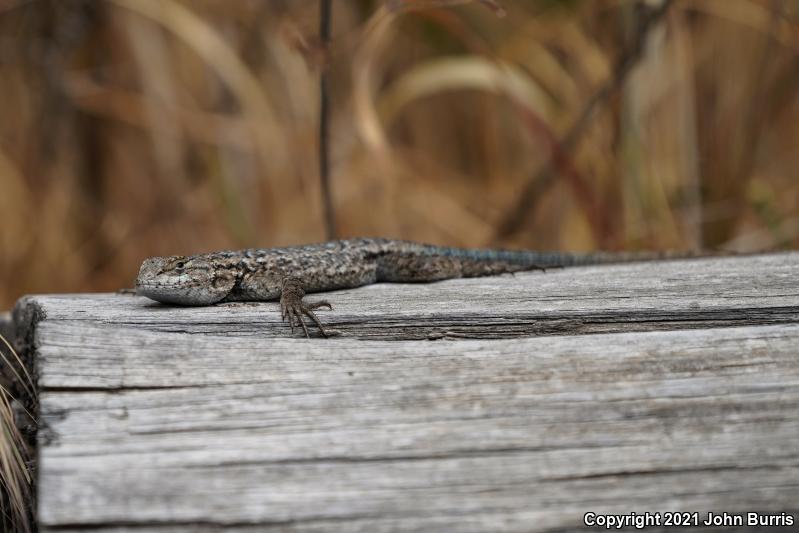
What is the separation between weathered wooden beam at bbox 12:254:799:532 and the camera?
2.21 metres

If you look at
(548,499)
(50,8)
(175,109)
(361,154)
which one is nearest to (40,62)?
(50,8)

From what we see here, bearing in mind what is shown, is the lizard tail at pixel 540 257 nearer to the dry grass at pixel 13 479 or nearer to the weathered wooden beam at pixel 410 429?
the weathered wooden beam at pixel 410 429

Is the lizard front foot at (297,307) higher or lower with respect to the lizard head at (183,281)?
lower

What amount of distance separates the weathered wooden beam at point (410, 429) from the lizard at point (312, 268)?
589 millimetres

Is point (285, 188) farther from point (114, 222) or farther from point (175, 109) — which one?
point (114, 222)

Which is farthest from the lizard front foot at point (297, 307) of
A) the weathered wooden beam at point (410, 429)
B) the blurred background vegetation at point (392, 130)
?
the blurred background vegetation at point (392, 130)

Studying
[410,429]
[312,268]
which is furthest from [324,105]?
[410,429]

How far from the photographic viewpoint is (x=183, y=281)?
3.50 meters

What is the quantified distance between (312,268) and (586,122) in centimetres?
248

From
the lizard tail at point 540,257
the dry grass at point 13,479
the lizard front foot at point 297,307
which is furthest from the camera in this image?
the lizard tail at point 540,257

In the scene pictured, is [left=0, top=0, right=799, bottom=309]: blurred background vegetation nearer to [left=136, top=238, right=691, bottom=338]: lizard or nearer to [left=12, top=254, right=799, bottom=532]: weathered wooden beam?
[left=136, top=238, right=691, bottom=338]: lizard

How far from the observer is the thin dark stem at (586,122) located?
5109mm

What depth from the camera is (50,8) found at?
Answer: 681 cm

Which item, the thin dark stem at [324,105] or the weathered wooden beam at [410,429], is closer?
the weathered wooden beam at [410,429]
